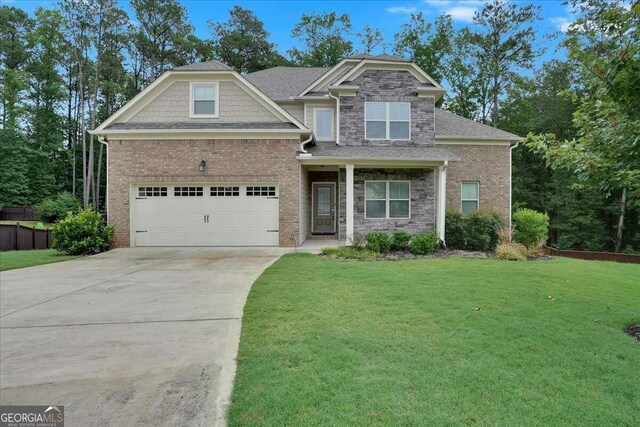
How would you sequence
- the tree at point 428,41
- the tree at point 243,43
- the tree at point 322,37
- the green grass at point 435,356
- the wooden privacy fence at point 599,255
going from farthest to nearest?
the tree at point 243,43, the tree at point 322,37, the tree at point 428,41, the wooden privacy fence at point 599,255, the green grass at point 435,356

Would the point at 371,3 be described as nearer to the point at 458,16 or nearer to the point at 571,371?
the point at 458,16

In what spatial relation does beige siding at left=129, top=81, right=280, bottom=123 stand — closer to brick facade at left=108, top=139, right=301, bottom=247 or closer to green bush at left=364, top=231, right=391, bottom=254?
brick facade at left=108, top=139, right=301, bottom=247

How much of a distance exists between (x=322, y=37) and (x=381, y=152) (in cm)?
1984

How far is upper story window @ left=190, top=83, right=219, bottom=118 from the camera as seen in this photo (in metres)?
13.5

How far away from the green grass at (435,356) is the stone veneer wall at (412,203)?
23.6 feet

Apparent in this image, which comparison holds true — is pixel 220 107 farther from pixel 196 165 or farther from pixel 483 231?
pixel 483 231

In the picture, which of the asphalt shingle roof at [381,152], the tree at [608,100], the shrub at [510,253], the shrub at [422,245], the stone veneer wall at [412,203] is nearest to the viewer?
the tree at [608,100]

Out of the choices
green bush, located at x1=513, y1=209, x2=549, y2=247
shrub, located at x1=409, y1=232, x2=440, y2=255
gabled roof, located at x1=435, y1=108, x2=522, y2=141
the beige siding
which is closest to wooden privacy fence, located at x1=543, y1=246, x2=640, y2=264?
green bush, located at x1=513, y1=209, x2=549, y2=247

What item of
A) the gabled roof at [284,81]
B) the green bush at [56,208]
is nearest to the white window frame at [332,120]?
the gabled roof at [284,81]

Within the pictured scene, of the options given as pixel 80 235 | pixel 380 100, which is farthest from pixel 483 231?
pixel 80 235

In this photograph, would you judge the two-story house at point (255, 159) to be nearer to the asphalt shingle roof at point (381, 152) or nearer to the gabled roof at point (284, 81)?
the asphalt shingle roof at point (381, 152)

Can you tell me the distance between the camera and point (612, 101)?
434 centimetres

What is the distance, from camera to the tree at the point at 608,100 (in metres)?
3.88

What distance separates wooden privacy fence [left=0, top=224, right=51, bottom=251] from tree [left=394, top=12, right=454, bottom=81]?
2486 centimetres
